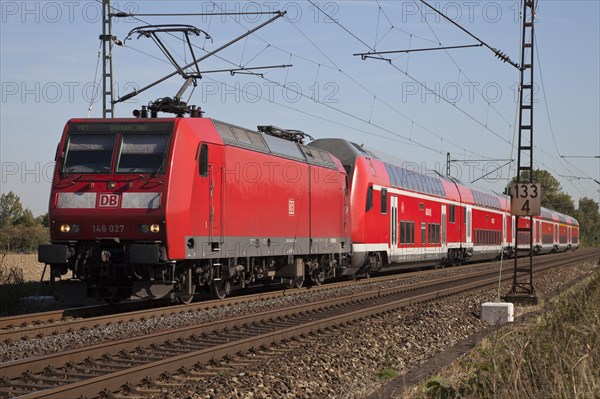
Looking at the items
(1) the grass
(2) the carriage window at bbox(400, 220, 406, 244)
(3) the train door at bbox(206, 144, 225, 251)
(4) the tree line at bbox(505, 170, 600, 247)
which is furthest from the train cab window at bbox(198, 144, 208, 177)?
(4) the tree line at bbox(505, 170, 600, 247)

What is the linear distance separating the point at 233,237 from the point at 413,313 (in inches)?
158

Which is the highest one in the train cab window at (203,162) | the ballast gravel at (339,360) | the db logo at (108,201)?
the train cab window at (203,162)

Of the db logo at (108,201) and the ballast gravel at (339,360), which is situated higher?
the db logo at (108,201)

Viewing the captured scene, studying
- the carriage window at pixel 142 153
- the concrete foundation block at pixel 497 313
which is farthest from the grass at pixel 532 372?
the carriage window at pixel 142 153

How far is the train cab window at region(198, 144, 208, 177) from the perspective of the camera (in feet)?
48.3

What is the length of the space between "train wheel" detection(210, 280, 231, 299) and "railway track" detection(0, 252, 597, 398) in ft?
8.38

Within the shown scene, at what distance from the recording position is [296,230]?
19281 mm

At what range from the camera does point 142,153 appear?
560 inches

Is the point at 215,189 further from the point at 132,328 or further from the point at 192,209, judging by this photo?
the point at 132,328

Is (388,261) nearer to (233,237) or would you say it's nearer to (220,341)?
(233,237)

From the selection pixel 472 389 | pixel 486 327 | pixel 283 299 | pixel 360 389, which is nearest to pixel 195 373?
pixel 360 389

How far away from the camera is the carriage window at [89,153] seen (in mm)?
14305

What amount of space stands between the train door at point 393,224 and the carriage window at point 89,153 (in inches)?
549

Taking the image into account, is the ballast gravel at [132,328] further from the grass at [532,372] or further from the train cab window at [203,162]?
the grass at [532,372]
